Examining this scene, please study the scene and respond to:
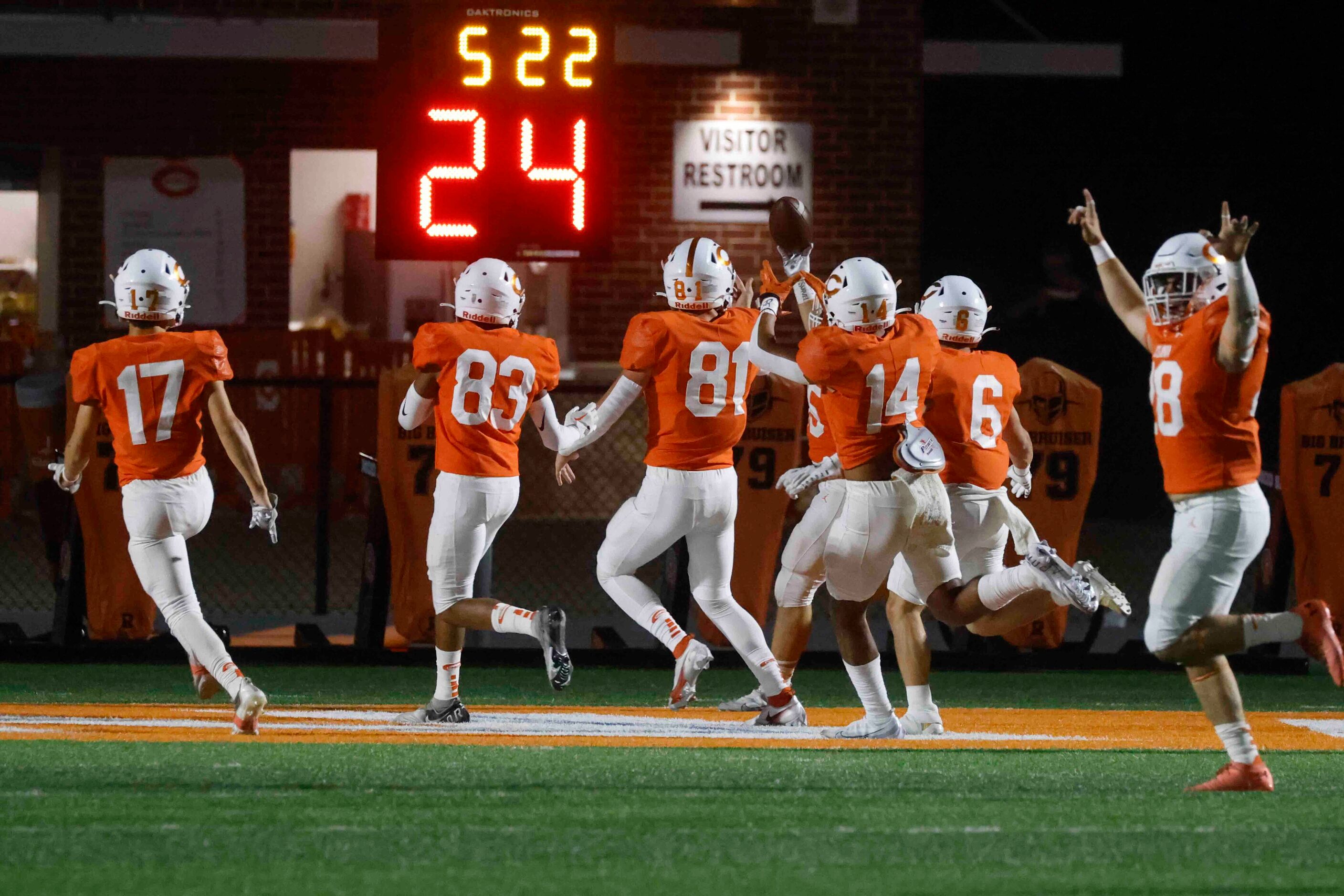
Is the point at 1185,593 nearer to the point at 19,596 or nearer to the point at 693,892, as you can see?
the point at 693,892

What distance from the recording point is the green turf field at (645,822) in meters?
4.75

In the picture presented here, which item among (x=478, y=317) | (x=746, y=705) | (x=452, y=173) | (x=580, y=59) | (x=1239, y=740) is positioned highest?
(x=580, y=59)

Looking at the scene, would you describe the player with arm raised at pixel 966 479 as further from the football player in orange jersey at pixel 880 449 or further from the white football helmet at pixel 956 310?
the football player in orange jersey at pixel 880 449

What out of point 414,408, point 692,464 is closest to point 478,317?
point 414,408

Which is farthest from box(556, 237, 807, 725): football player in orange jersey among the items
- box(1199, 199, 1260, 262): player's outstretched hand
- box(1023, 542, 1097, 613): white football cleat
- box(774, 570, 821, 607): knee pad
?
box(1199, 199, 1260, 262): player's outstretched hand

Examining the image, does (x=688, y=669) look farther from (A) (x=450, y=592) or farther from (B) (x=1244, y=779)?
(B) (x=1244, y=779)

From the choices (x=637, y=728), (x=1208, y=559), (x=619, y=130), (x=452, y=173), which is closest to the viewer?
(x=1208, y=559)

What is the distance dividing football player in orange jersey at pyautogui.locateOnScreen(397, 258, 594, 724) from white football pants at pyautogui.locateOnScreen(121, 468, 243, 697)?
90 centimetres

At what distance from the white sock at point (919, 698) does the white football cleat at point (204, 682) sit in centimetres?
272

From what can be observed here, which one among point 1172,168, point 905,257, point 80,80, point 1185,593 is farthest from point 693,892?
point 1172,168

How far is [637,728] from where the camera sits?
7.63m

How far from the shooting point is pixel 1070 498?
9.68 meters

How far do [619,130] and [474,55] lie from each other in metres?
4.42

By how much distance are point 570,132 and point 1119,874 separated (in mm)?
7750
